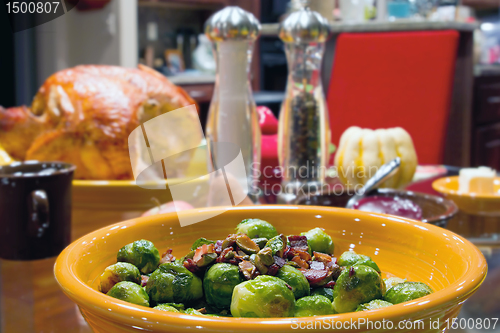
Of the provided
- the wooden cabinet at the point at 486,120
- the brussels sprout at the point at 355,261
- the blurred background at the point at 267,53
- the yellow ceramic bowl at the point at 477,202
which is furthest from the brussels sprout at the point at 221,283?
the wooden cabinet at the point at 486,120

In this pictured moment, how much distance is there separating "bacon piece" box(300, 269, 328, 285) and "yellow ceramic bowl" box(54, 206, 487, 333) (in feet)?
0.33

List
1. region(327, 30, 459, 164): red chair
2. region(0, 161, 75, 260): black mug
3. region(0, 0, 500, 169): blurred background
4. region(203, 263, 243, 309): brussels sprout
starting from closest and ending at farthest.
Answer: region(203, 263, 243, 309): brussels sprout, region(0, 161, 75, 260): black mug, region(327, 30, 459, 164): red chair, region(0, 0, 500, 169): blurred background

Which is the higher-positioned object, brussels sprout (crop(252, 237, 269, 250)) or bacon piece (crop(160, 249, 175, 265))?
brussels sprout (crop(252, 237, 269, 250))

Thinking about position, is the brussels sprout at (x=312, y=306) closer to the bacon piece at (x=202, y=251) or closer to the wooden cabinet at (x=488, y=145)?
the bacon piece at (x=202, y=251)

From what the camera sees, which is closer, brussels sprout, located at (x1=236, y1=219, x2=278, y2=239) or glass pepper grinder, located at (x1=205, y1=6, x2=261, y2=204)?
brussels sprout, located at (x1=236, y1=219, x2=278, y2=239)

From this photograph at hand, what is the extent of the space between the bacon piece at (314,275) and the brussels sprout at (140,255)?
15 cm

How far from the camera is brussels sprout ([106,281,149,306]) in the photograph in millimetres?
402

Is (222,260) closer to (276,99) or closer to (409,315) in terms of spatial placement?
(409,315)

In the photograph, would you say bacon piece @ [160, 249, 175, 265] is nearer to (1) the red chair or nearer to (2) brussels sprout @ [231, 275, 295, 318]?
(2) brussels sprout @ [231, 275, 295, 318]

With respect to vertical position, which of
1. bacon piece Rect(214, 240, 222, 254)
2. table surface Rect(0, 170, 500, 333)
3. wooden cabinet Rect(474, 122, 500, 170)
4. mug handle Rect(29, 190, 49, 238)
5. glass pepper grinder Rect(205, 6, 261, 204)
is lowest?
wooden cabinet Rect(474, 122, 500, 170)

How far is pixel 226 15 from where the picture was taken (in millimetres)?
887

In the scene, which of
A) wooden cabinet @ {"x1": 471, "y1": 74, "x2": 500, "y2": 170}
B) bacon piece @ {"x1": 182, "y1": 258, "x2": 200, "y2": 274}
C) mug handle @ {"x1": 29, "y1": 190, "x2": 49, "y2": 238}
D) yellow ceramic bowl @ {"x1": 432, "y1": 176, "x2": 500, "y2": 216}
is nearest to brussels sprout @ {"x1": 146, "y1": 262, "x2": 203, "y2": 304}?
bacon piece @ {"x1": 182, "y1": 258, "x2": 200, "y2": 274}

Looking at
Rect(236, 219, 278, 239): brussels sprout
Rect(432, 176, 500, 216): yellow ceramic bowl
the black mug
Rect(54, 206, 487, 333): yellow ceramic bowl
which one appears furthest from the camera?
Rect(432, 176, 500, 216): yellow ceramic bowl

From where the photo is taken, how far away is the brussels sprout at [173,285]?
42cm
